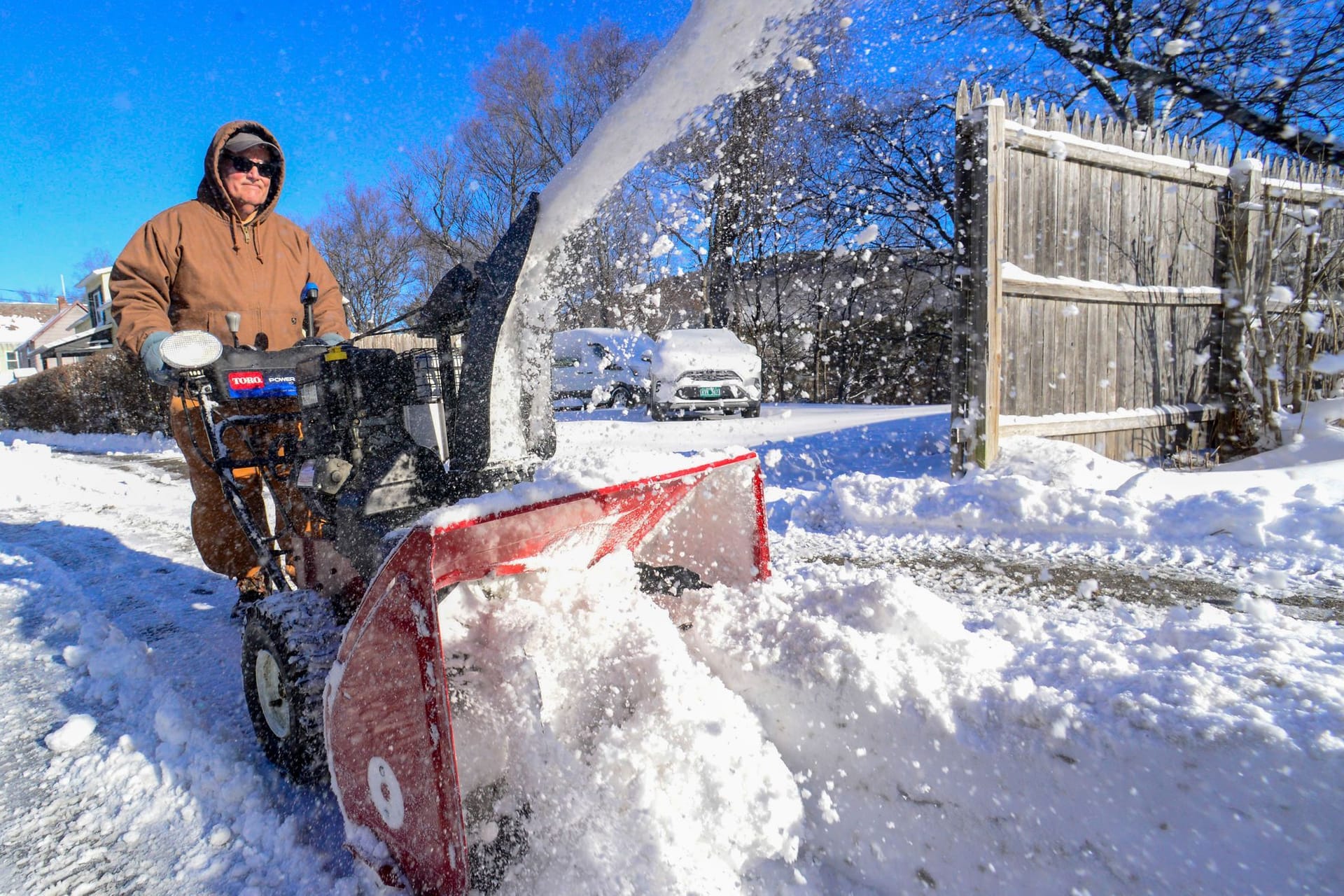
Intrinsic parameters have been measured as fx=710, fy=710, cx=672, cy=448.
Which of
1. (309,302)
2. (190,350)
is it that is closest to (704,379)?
(309,302)

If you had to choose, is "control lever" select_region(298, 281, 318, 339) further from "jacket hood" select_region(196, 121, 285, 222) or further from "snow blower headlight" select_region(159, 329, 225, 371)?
"jacket hood" select_region(196, 121, 285, 222)

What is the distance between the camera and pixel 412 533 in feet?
4.60

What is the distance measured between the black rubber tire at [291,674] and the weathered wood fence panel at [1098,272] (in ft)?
14.8

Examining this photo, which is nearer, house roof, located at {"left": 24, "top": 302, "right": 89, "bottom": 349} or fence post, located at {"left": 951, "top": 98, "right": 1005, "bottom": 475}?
fence post, located at {"left": 951, "top": 98, "right": 1005, "bottom": 475}

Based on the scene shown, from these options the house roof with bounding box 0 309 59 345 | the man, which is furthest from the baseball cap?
the house roof with bounding box 0 309 59 345

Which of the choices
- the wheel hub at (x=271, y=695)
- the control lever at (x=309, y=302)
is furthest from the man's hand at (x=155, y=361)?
the wheel hub at (x=271, y=695)

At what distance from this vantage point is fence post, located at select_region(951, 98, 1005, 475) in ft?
16.6

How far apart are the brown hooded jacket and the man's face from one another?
3cm

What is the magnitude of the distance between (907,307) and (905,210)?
8.24ft

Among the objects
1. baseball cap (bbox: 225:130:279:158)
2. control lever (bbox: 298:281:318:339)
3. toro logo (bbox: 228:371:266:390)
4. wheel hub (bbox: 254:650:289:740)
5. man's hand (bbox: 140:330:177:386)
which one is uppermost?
baseball cap (bbox: 225:130:279:158)

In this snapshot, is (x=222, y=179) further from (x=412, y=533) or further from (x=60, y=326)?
(x=60, y=326)

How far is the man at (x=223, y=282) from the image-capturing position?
9.82 ft

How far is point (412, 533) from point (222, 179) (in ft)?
8.67

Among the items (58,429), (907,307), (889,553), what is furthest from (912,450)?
(58,429)
